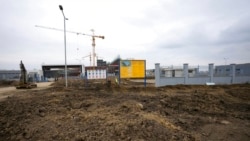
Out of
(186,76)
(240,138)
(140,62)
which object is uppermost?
(140,62)

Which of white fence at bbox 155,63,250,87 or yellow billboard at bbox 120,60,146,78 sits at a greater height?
yellow billboard at bbox 120,60,146,78

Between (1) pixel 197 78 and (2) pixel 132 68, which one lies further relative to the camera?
(1) pixel 197 78

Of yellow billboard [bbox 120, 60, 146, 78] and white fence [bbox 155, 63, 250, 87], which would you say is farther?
white fence [bbox 155, 63, 250, 87]

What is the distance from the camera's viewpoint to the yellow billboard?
1742cm

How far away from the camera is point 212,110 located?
827 centimetres

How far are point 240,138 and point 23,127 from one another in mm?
6876

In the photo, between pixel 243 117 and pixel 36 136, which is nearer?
pixel 36 136

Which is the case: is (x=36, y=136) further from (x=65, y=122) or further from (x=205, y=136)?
(x=205, y=136)

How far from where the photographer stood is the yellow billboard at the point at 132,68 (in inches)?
686

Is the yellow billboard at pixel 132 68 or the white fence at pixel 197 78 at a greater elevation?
the yellow billboard at pixel 132 68

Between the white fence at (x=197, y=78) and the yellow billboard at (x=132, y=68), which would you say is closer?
the yellow billboard at (x=132, y=68)

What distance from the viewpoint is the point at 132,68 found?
1772 centimetres

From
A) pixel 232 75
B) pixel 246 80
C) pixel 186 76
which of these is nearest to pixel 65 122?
pixel 186 76

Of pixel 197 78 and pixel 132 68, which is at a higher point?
pixel 132 68
